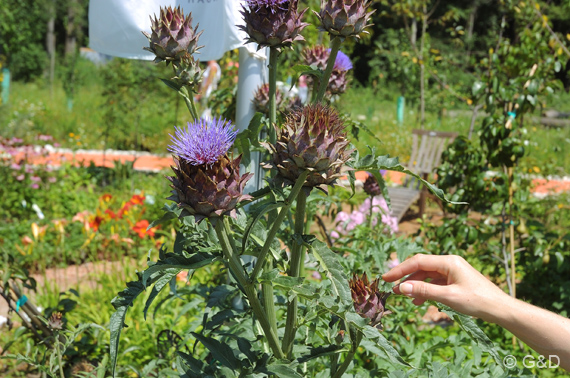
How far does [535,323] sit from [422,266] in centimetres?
30

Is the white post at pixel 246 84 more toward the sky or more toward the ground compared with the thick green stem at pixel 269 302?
more toward the sky

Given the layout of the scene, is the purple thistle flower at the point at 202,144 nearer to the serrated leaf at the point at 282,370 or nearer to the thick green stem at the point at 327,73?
the thick green stem at the point at 327,73

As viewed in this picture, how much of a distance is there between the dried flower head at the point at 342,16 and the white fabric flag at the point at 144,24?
61 centimetres

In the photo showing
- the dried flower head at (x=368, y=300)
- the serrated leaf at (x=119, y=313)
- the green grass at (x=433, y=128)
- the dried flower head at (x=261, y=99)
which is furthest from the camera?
the green grass at (x=433, y=128)

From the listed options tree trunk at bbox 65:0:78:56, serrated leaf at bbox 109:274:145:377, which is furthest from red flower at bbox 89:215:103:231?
tree trunk at bbox 65:0:78:56

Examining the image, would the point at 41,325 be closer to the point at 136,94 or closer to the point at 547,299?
the point at 547,299

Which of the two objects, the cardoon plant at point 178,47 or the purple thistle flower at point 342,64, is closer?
the cardoon plant at point 178,47

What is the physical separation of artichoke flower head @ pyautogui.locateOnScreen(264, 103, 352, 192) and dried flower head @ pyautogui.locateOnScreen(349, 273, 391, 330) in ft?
1.18

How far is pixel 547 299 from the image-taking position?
319 centimetres

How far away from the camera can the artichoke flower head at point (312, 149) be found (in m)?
1.07

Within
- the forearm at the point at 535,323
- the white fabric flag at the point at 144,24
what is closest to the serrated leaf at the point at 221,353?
the forearm at the point at 535,323

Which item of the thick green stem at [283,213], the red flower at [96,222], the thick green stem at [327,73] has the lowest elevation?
the red flower at [96,222]

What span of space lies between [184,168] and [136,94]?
23.3ft

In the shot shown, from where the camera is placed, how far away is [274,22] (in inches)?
53.3
